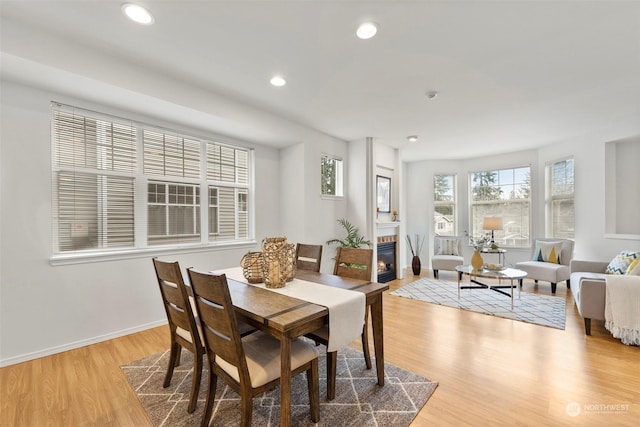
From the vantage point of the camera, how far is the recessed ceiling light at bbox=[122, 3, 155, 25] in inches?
74.1

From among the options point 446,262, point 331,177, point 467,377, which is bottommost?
point 467,377

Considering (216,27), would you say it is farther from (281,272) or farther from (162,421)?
(162,421)

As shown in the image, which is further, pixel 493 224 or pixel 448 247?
pixel 448 247

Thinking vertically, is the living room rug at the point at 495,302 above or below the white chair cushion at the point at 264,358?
below

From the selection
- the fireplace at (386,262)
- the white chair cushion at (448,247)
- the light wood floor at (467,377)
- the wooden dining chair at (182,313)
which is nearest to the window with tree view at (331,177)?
the fireplace at (386,262)

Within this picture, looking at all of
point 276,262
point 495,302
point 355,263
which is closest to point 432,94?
point 355,263

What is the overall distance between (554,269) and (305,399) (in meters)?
4.63

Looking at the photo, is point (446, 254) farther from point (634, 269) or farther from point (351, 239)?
point (634, 269)

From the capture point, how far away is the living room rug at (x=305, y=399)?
1.76m

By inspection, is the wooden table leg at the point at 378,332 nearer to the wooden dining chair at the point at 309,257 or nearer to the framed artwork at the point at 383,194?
the wooden dining chair at the point at 309,257

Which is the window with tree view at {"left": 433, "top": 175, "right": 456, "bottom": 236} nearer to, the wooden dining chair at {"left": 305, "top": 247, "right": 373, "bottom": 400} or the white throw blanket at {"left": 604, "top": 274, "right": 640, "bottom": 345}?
the white throw blanket at {"left": 604, "top": 274, "right": 640, "bottom": 345}

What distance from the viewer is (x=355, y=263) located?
2471 mm

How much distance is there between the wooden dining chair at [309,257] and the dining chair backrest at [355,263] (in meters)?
0.20

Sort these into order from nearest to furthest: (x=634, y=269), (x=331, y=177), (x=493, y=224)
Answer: (x=634, y=269), (x=331, y=177), (x=493, y=224)
